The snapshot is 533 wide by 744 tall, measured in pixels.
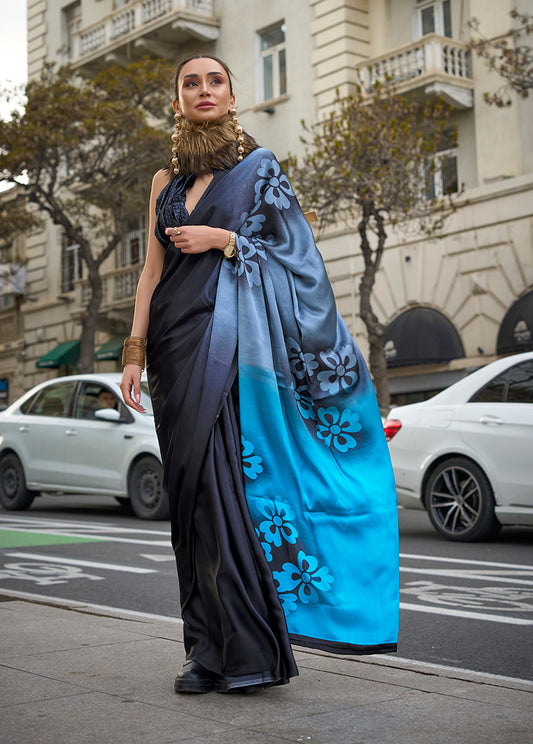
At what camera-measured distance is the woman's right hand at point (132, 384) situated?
3.58 meters

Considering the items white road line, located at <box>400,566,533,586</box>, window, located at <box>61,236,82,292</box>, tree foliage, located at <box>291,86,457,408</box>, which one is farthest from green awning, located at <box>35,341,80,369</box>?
white road line, located at <box>400,566,533,586</box>

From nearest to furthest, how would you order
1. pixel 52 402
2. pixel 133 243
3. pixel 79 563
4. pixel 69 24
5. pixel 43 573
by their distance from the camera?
pixel 43 573 < pixel 79 563 < pixel 52 402 < pixel 133 243 < pixel 69 24

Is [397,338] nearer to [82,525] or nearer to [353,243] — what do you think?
[353,243]

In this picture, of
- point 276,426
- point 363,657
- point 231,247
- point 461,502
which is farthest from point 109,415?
point 276,426

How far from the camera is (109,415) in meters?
11.9

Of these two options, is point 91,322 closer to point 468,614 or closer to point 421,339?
point 421,339

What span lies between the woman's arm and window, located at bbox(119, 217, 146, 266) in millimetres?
26882

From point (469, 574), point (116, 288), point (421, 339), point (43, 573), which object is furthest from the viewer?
point (116, 288)

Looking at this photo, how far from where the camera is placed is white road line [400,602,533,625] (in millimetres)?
5105

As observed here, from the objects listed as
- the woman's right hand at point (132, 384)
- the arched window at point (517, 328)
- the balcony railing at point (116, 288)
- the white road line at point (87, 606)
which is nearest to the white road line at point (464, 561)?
the white road line at point (87, 606)

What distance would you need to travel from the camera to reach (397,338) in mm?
21969

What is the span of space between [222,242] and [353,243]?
20370 millimetres

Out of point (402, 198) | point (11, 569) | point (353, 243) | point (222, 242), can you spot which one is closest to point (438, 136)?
point (402, 198)

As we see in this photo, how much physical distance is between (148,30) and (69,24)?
273 inches
